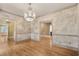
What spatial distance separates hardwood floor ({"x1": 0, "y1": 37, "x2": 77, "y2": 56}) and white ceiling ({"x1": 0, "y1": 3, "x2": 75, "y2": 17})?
513 mm

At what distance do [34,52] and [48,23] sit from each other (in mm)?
600

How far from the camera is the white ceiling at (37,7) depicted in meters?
1.75

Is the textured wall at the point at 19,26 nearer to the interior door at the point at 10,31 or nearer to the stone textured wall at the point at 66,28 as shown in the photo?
the interior door at the point at 10,31

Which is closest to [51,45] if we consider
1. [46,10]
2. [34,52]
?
[34,52]

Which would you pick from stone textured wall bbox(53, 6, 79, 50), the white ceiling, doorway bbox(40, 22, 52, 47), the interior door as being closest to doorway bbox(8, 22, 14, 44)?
the interior door

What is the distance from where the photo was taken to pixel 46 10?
1.79m

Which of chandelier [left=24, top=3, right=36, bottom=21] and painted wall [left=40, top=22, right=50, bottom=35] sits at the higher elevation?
chandelier [left=24, top=3, right=36, bottom=21]

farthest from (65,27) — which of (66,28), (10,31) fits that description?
(10,31)

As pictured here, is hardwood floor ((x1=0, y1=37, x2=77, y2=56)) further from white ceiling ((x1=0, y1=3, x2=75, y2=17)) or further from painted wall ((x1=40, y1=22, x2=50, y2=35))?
white ceiling ((x1=0, y1=3, x2=75, y2=17))

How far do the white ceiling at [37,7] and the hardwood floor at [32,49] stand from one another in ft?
1.68

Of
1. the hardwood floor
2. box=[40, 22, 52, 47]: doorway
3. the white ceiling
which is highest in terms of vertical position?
the white ceiling

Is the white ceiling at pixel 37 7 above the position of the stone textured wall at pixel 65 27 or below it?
above

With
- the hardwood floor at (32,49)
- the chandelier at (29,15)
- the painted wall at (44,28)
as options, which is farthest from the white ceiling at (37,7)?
the hardwood floor at (32,49)

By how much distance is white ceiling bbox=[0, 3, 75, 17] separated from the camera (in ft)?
5.76
